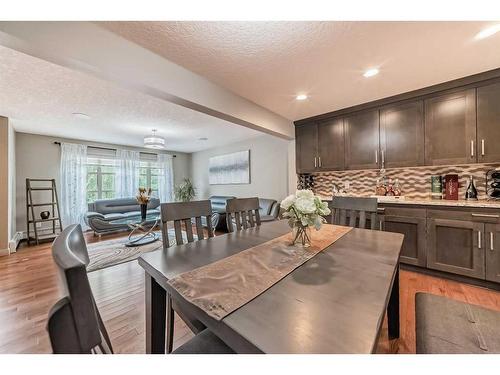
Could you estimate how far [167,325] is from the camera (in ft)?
3.76

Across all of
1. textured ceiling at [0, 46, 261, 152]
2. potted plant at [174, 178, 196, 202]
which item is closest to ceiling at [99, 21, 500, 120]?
textured ceiling at [0, 46, 261, 152]

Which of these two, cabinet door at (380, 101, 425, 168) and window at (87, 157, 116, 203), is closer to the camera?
cabinet door at (380, 101, 425, 168)

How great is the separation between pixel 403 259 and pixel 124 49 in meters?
3.59

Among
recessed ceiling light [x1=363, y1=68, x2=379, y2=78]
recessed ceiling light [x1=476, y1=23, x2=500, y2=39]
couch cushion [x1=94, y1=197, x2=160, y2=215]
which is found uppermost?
recessed ceiling light [x1=363, y1=68, x2=379, y2=78]

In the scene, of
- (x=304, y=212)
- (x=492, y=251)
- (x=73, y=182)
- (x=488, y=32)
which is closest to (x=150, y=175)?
(x=73, y=182)

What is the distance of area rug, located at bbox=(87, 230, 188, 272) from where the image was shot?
3.03 m

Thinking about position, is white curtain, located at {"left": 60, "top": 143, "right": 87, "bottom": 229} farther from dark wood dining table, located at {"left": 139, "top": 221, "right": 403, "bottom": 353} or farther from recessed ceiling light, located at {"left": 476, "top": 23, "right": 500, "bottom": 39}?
recessed ceiling light, located at {"left": 476, "top": 23, "right": 500, "bottom": 39}

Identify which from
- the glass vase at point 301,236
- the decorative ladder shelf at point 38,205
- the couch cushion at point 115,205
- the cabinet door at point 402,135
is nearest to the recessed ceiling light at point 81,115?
the decorative ladder shelf at point 38,205

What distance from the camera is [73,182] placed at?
16.9 ft

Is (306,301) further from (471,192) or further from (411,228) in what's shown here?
(471,192)

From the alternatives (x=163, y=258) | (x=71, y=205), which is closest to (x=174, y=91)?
(x=163, y=258)

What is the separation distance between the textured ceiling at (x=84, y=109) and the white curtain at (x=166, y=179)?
5.36ft

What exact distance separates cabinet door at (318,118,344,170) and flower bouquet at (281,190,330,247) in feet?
7.49
